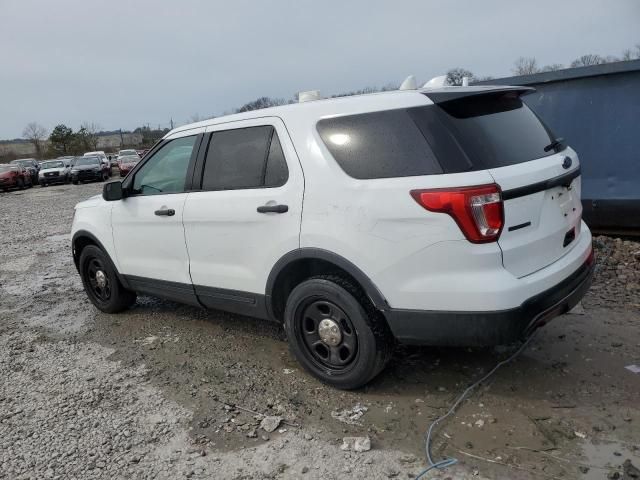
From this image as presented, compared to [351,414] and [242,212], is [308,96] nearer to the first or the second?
[242,212]

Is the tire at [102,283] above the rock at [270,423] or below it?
above

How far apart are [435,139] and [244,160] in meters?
1.51

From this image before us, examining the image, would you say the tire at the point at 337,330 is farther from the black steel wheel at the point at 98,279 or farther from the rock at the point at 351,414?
the black steel wheel at the point at 98,279

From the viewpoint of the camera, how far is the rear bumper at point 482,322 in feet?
9.42

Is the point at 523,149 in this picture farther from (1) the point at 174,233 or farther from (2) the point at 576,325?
(1) the point at 174,233

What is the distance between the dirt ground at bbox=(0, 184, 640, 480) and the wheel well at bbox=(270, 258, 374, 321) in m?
0.55

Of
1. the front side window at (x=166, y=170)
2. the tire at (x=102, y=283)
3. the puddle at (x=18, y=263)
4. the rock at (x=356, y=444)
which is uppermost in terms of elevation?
the front side window at (x=166, y=170)

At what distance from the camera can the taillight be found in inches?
109

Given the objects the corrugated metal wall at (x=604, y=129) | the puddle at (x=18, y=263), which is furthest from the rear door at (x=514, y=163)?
the puddle at (x=18, y=263)

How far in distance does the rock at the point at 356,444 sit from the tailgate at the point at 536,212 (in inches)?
48.8

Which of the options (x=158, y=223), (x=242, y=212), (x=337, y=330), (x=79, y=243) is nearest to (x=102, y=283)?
(x=79, y=243)

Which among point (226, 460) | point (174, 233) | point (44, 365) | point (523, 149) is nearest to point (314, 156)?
point (523, 149)

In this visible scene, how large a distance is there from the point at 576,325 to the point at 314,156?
266 cm

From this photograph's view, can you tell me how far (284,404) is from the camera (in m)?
3.48
